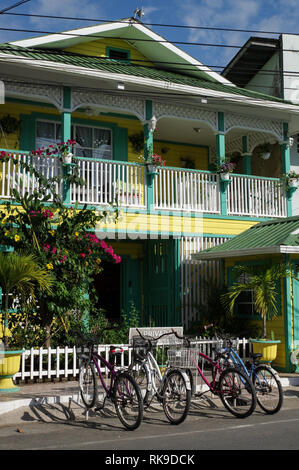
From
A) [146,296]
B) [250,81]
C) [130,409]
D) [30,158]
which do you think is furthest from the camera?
[250,81]

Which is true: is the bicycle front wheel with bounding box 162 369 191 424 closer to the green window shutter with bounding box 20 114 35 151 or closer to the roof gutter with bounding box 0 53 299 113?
the roof gutter with bounding box 0 53 299 113

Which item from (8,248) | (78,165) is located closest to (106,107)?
(78,165)

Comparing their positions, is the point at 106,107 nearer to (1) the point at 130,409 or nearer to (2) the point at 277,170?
(2) the point at 277,170

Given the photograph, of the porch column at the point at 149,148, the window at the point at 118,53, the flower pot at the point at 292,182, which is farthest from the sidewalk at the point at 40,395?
the window at the point at 118,53

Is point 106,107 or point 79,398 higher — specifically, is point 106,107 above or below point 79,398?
above

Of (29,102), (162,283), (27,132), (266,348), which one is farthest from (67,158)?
(266,348)

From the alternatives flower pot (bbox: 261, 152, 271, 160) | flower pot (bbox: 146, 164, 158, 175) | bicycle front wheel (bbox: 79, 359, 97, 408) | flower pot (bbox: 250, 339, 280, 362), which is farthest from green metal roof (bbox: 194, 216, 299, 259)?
bicycle front wheel (bbox: 79, 359, 97, 408)

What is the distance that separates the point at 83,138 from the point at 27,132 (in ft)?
5.36

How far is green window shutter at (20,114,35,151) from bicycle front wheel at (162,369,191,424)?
9.06 meters

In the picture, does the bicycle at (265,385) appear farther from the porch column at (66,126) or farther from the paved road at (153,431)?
the porch column at (66,126)

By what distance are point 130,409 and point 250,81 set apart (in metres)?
16.2

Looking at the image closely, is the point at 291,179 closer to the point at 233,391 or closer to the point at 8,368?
the point at 233,391

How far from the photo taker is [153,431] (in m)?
6.96

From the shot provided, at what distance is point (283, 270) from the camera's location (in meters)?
11.2
